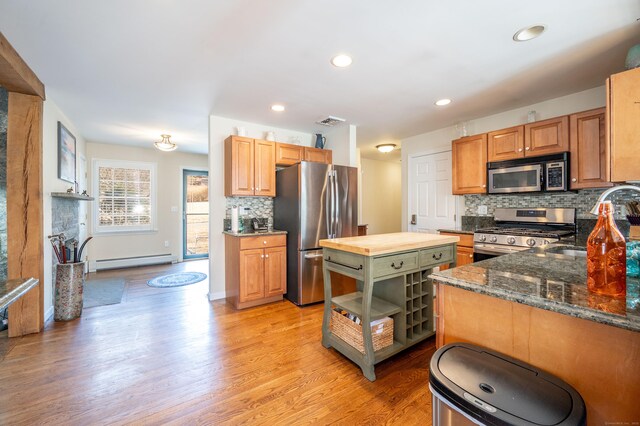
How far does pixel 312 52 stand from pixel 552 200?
124 inches

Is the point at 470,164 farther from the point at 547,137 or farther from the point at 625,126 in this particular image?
the point at 625,126

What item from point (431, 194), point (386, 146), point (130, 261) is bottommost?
point (130, 261)

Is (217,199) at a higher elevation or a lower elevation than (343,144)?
lower

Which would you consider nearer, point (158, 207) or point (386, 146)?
point (386, 146)

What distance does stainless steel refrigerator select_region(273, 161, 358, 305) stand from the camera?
3.41 metres

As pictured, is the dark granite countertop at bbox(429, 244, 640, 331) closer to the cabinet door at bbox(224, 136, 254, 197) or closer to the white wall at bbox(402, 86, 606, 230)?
the white wall at bbox(402, 86, 606, 230)

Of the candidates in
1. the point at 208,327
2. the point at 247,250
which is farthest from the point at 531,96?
the point at 208,327

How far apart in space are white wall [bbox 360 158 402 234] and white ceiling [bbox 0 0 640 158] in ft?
9.90

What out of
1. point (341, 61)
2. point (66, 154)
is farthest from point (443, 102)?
point (66, 154)

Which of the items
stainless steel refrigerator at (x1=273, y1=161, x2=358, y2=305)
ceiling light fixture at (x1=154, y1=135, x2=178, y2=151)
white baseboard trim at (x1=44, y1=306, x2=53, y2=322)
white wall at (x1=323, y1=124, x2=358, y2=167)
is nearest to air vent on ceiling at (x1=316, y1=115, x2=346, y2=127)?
white wall at (x1=323, y1=124, x2=358, y2=167)

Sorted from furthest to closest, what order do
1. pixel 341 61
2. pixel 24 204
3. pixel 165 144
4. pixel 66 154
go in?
pixel 165 144, pixel 66 154, pixel 24 204, pixel 341 61

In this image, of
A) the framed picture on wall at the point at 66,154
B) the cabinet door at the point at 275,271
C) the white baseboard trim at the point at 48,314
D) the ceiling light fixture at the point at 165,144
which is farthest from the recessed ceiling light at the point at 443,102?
the white baseboard trim at the point at 48,314

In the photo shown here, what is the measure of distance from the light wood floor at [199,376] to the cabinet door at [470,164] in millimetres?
2148

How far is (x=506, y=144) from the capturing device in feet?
10.8
